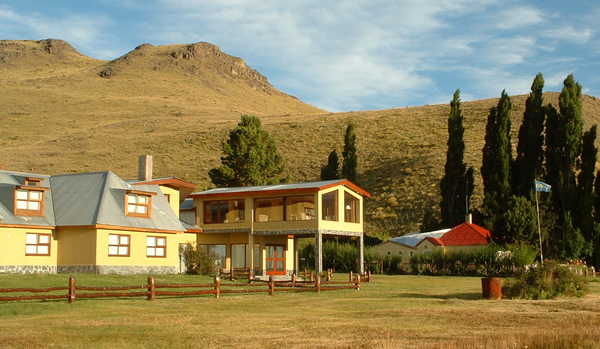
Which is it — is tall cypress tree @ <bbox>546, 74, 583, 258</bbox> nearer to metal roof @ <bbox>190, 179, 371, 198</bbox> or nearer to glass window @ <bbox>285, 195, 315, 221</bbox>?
metal roof @ <bbox>190, 179, 371, 198</bbox>

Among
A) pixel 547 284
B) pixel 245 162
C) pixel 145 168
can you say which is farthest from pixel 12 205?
pixel 245 162

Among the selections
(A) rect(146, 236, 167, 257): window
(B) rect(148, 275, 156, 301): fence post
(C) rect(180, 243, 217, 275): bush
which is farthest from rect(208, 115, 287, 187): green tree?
(B) rect(148, 275, 156, 301): fence post

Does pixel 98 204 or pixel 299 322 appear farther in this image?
pixel 98 204

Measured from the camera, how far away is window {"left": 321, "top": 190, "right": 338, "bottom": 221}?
40.3 m

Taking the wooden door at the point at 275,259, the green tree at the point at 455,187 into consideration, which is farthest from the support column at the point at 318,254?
the green tree at the point at 455,187

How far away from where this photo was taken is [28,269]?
3144 cm

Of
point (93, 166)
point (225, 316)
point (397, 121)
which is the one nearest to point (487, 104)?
point (397, 121)

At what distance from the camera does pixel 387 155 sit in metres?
79.7

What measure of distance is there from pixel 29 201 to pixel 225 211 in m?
12.3

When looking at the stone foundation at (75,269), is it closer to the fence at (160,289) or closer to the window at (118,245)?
the window at (118,245)

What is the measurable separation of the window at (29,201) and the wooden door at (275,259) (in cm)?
1390

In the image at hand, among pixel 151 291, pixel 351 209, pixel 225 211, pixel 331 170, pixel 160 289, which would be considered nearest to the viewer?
pixel 151 291

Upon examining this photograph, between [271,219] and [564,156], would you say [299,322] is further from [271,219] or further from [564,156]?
[564,156]

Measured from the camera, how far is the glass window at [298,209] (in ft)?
132
